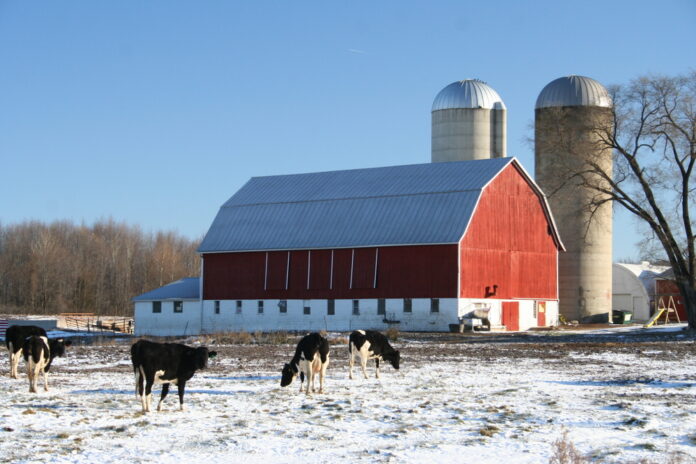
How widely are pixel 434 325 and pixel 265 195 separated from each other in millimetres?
16248

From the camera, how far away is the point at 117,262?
117m

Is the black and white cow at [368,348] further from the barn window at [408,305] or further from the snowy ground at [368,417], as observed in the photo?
the barn window at [408,305]

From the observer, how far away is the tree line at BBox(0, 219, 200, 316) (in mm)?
109188

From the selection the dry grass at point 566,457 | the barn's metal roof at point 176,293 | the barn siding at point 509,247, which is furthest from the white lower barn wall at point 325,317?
the dry grass at point 566,457

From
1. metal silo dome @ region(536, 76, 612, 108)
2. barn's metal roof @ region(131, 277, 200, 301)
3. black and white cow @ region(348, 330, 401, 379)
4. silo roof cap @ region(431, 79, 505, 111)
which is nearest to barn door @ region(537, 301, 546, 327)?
metal silo dome @ region(536, 76, 612, 108)

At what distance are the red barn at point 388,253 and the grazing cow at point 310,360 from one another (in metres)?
32.2

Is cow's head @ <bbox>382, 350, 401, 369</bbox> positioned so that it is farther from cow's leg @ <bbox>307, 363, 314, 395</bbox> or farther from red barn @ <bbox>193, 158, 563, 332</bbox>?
red barn @ <bbox>193, 158, 563, 332</bbox>

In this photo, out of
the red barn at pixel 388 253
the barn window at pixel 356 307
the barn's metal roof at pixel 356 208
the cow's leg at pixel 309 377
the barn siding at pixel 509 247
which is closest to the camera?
the cow's leg at pixel 309 377

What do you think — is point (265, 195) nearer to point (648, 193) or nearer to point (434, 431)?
point (648, 193)

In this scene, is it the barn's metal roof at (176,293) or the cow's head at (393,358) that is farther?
the barn's metal roof at (176,293)

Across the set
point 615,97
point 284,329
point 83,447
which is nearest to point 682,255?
point 615,97

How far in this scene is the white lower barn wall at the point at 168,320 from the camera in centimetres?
6119

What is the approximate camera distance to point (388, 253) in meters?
54.3

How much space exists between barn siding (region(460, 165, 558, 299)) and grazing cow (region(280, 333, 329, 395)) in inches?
1285
